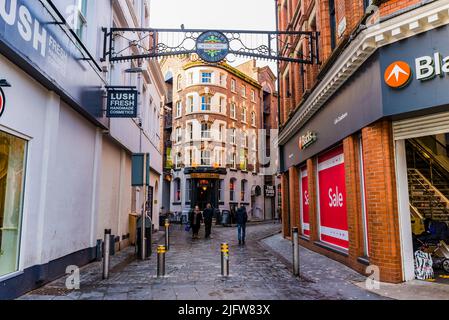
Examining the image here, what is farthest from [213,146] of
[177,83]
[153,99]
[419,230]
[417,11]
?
[417,11]

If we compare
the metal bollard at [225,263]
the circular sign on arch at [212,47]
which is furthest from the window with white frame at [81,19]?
the metal bollard at [225,263]

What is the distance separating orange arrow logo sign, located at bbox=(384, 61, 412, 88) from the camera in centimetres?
673

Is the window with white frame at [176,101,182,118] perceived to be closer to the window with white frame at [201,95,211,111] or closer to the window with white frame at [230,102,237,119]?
the window with white frame at [201,95,211,111]

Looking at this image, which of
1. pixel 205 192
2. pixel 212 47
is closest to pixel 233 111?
pixel 205 192

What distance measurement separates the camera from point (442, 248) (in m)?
8.42

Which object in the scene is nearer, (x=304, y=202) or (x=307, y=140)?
(x=307, y=140)

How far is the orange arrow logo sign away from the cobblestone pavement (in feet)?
12.9

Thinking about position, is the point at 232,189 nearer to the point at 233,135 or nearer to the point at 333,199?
the point at 233,135

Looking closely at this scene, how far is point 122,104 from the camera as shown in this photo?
33.4 feet

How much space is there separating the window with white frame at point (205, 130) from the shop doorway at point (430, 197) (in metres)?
23.9

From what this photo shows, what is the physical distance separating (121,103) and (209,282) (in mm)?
5690

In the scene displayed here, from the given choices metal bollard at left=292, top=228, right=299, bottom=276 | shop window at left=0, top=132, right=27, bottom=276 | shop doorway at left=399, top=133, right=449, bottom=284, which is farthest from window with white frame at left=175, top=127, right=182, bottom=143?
shop window at left=0, top=132, right=27, bottom=276

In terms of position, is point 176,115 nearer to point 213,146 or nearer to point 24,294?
point 213,146

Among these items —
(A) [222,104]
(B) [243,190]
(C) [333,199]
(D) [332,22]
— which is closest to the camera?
(C) [333,199]
